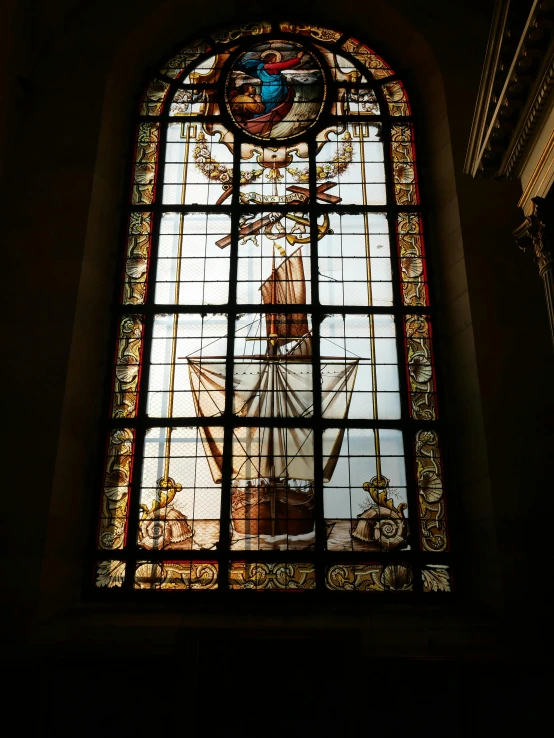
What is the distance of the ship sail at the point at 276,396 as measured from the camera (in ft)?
22.0

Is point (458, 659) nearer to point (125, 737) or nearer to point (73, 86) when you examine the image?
point (125, 737)

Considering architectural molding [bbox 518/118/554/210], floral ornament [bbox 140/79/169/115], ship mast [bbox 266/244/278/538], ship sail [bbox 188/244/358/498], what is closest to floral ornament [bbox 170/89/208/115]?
floral ornament [bbox 140/79/169/115]

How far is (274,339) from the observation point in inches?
282

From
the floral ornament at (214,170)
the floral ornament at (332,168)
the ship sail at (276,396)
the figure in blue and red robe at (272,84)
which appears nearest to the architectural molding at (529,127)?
the ship sail at (276,396)

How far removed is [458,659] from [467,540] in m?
1.33

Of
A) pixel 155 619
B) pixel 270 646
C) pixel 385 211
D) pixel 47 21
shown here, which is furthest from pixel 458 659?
pixel 47 21

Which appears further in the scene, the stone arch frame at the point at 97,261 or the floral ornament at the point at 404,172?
the floral ornament at the point at 404,172

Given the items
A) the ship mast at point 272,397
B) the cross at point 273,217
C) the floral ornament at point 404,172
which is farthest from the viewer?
the floral ornament at point 404,172

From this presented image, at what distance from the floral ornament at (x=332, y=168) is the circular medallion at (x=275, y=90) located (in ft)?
1.49

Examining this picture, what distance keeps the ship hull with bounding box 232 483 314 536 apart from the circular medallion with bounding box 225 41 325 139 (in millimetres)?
3849

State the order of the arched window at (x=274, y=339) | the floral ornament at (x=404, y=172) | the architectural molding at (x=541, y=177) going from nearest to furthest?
the architectural molding at (x=541, y=177), the arched window at (x=274, y=339), the floral ornament at (x=404, y=172)

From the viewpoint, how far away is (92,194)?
286 inches

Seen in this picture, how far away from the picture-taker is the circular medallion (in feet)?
27.0

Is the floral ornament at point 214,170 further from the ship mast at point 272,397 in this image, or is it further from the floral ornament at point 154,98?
the ship mast at point 272,397
